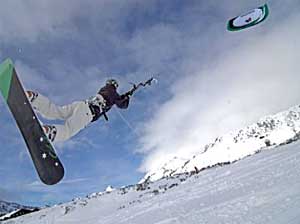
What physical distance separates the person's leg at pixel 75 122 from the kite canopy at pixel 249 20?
4.40m

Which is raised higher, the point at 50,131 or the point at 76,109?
the point at 76,109

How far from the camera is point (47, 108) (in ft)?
Answer: 21.6

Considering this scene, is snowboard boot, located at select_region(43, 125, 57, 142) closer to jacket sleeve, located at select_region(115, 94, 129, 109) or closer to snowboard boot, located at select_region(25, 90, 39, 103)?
snowboard boot, located at select_region(25, 90, 39, 103)

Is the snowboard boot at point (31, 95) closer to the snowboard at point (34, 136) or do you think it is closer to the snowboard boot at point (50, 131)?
the snowboard at point (34, 136)

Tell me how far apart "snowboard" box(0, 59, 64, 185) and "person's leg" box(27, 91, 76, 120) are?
29 cm

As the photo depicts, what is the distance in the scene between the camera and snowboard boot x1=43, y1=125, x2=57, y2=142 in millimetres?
6809

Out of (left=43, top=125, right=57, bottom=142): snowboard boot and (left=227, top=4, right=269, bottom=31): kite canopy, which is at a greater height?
(left=227, top=4, right=269, bottom=31): kite canopy


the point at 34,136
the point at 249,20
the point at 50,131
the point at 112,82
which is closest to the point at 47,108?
the point at 50,131

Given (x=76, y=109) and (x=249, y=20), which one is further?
(x=249, y=20)

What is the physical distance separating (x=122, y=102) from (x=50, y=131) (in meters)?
1.54

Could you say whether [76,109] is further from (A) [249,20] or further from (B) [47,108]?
(A) [249,20]

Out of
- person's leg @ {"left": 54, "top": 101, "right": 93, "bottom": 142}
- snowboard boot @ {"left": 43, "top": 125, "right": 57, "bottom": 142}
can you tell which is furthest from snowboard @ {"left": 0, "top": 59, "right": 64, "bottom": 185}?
person's leg @ {"left": 54, "top": 101, "right": 93, "bottom": 142}

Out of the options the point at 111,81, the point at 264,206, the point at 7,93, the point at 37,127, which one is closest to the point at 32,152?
the point at 37,127

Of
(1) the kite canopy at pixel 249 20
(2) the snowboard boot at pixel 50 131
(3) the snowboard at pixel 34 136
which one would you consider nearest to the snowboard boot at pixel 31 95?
(3) the snowboard at pixel 34 136
